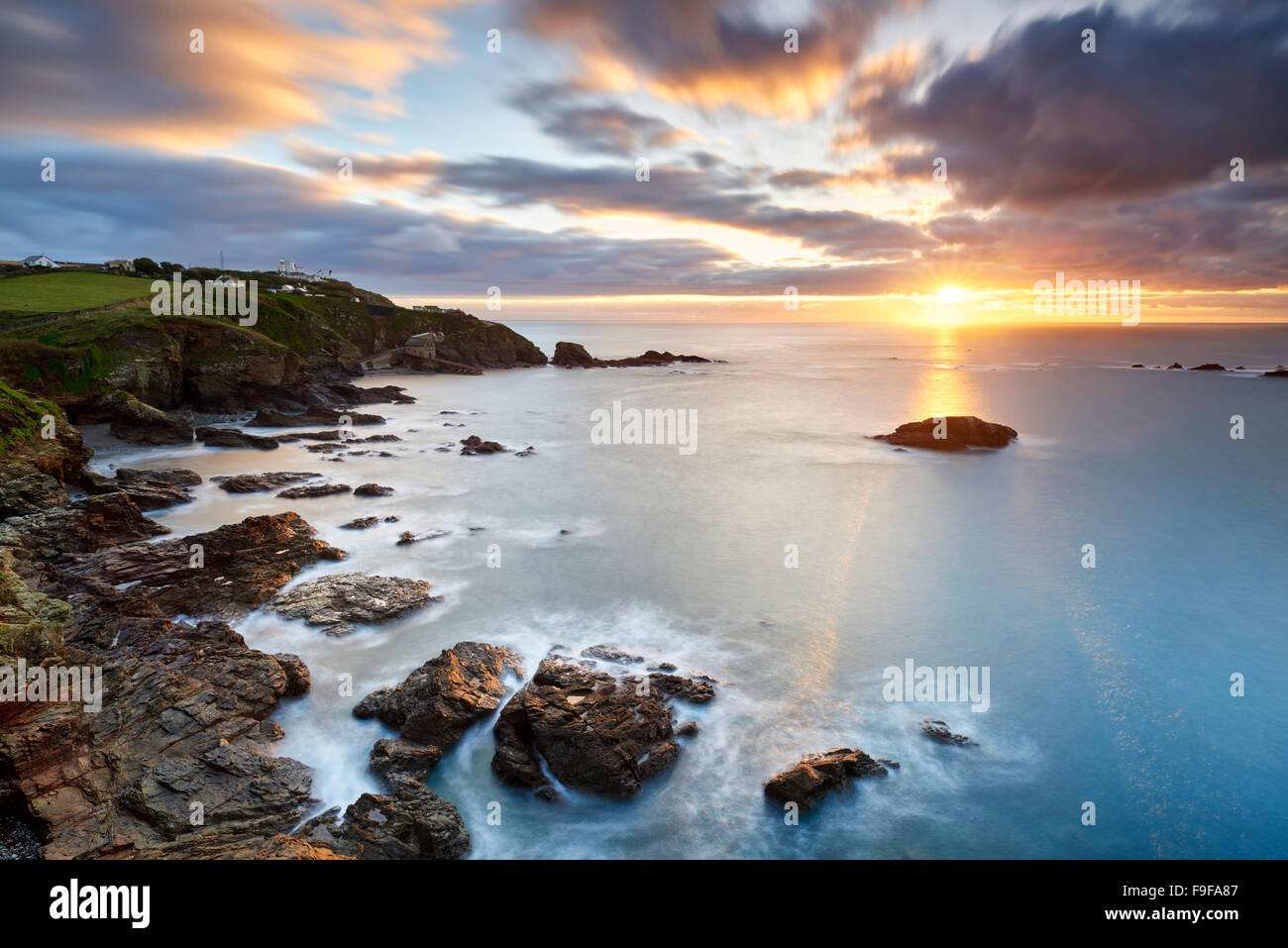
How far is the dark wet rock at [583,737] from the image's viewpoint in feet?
35.1

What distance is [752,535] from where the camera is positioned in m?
24.5

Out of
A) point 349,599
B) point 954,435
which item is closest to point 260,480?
point 349,599

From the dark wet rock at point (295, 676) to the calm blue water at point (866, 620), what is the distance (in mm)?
376

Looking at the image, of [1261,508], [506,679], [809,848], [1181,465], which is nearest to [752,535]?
[506,679]

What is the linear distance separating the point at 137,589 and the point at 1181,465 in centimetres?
4713

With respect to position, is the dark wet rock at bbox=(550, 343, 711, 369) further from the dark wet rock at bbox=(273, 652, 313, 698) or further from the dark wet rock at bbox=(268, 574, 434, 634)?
the dark wet rock at bbox=(273, 652, 313, 698)

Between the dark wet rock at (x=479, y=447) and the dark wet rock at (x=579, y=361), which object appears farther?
the dark wet rock at (x=579, y=361)


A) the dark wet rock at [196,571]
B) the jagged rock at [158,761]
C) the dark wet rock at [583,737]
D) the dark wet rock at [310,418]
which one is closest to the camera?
the jagged rock at [158,761]

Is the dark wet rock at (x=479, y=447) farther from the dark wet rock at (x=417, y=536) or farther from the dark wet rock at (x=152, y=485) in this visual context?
the dark wet rock at (x=417, y=536)

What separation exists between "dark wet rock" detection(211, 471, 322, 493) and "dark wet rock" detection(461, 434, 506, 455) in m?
9.34

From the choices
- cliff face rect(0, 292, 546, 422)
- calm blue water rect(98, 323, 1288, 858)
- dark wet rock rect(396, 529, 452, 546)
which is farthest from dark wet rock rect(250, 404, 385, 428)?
dark wet rock rect(396, 529, 452, 546)

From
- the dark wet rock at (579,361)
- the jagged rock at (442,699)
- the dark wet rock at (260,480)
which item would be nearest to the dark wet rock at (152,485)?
the dark wet rock at (260,480)

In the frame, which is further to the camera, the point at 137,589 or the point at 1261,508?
the point at 1261,508
